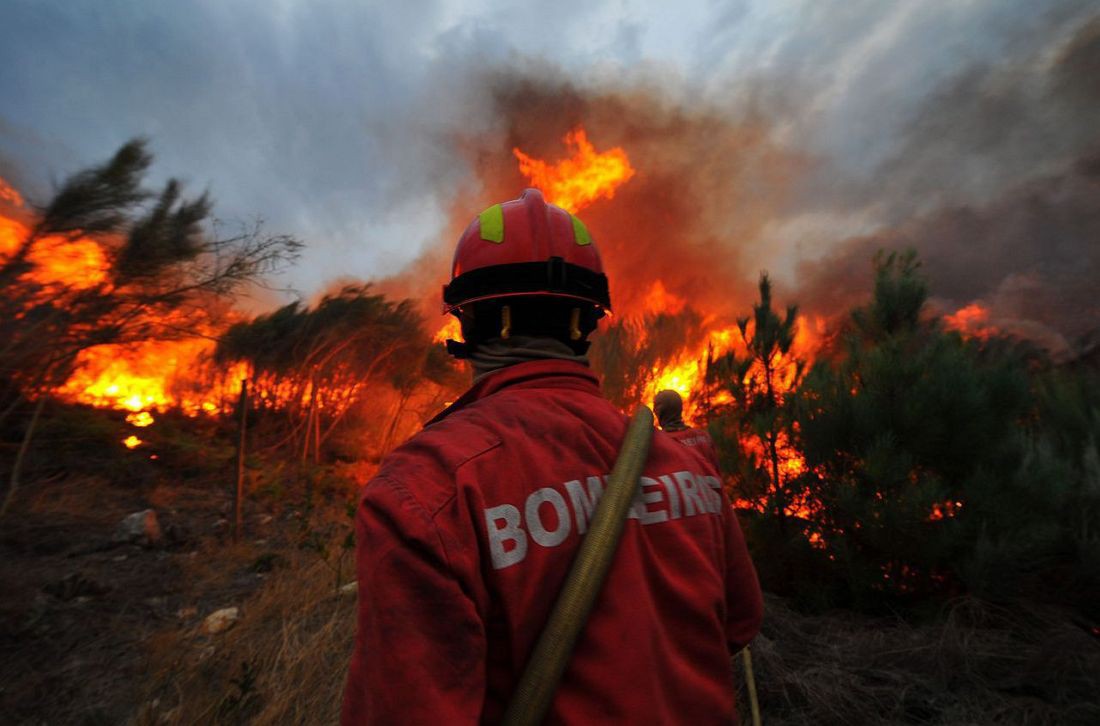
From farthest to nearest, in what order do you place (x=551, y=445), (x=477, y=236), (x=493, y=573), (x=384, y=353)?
1. (x=384, y=353)
2. (x=477, y=236)
3. (x=551, y=445)
4. (x=493, y=573)

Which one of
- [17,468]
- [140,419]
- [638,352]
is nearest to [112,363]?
[140,419]

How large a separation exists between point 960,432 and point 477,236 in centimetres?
444

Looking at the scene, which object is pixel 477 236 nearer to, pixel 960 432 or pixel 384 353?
pixel 960 432

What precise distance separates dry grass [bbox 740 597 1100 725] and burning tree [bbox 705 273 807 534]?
1380 mm

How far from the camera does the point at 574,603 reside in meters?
0.85

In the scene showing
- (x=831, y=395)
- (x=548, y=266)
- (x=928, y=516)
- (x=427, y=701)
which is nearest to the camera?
(x=427, y=701)

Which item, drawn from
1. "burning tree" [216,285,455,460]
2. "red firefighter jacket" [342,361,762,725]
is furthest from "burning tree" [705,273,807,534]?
"burning tree" [216,285,455,460]

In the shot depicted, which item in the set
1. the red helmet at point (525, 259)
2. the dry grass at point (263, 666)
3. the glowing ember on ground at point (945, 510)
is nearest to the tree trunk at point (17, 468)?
the dry grass at point (263, 666)

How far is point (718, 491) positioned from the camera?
52.7 inches

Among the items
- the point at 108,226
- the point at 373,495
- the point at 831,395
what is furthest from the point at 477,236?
the point at 108,226

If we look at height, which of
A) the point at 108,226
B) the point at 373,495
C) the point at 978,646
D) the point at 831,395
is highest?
the point at 108,226

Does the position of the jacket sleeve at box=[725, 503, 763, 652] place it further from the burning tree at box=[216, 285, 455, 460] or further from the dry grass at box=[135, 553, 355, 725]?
the burning tree at box=[216, 285, 455, 460]

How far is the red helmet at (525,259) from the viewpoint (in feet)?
4.33

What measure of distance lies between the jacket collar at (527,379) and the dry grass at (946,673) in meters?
2.88
